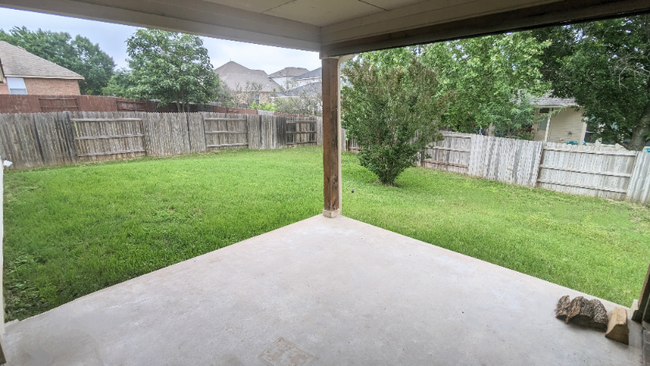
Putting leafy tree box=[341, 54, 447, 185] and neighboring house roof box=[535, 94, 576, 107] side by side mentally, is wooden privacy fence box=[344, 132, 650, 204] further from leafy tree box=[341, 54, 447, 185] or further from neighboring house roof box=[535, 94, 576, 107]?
neighboring house roof box=[535, 94, 576, 107]

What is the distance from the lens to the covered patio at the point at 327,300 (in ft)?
5.91

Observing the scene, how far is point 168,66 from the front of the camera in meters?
14.7

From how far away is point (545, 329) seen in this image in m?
2.03

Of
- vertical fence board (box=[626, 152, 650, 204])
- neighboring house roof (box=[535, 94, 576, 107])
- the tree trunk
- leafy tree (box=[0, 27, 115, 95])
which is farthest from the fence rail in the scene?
leafy tree (box=[0, 27, 115, 95])

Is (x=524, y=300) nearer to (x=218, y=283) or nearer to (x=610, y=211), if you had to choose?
(x=218, y=283)

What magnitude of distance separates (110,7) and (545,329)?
367 centimetres

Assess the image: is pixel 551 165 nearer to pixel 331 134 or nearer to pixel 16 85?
pixel 331 134

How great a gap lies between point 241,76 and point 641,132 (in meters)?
33.9

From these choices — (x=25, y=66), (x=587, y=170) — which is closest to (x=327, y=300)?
(x=587, y=170)

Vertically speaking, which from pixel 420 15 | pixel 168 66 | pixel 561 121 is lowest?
pixel 561 121

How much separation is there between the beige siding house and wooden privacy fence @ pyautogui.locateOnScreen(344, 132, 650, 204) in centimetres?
613

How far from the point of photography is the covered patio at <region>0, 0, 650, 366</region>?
1.80m

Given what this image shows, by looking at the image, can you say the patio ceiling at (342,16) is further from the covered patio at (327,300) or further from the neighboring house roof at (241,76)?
the neighboring house roof at (241,76)

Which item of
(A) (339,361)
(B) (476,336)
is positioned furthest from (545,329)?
(A) (339,361)
